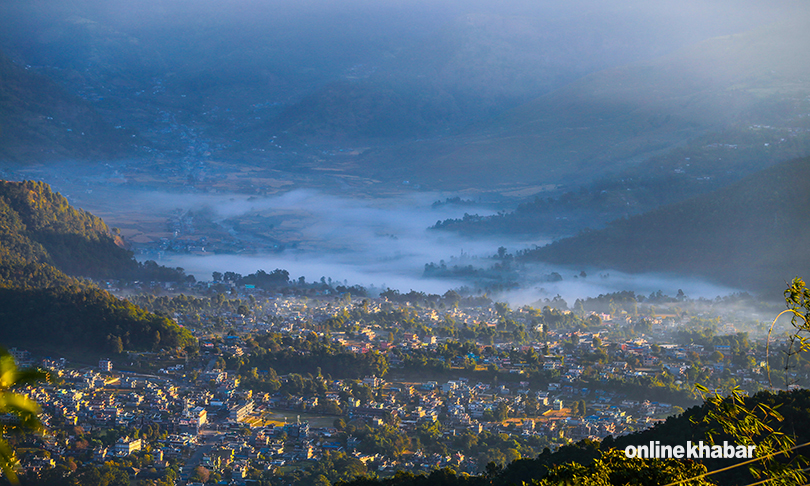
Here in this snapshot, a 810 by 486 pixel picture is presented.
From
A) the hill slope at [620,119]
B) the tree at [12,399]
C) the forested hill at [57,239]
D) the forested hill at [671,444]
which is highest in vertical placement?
the hill slope at [620,119]

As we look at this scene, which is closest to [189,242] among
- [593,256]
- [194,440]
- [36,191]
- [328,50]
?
[36,191]

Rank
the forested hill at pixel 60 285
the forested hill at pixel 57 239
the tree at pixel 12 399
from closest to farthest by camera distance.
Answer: the tree at pixel 12 399 < the forested hill at pixel 60 285 < the forested hill at pixel 57 239

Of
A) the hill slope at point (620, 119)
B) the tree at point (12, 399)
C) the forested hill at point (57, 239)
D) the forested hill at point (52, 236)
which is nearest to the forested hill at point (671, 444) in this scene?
the tree at point (12, 399)

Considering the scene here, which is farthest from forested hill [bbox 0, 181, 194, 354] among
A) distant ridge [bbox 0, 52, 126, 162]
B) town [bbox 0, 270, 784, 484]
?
distant ridge [bbox 0, 52, 126, 162]

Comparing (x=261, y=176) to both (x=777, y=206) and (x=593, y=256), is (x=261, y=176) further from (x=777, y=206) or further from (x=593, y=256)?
(x=777, y=206)

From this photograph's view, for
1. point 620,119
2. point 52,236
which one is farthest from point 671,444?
point 620,119

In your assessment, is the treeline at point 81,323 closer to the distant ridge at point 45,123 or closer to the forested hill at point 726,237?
the forested hill at point 726,237

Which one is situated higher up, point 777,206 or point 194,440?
point 777,206
